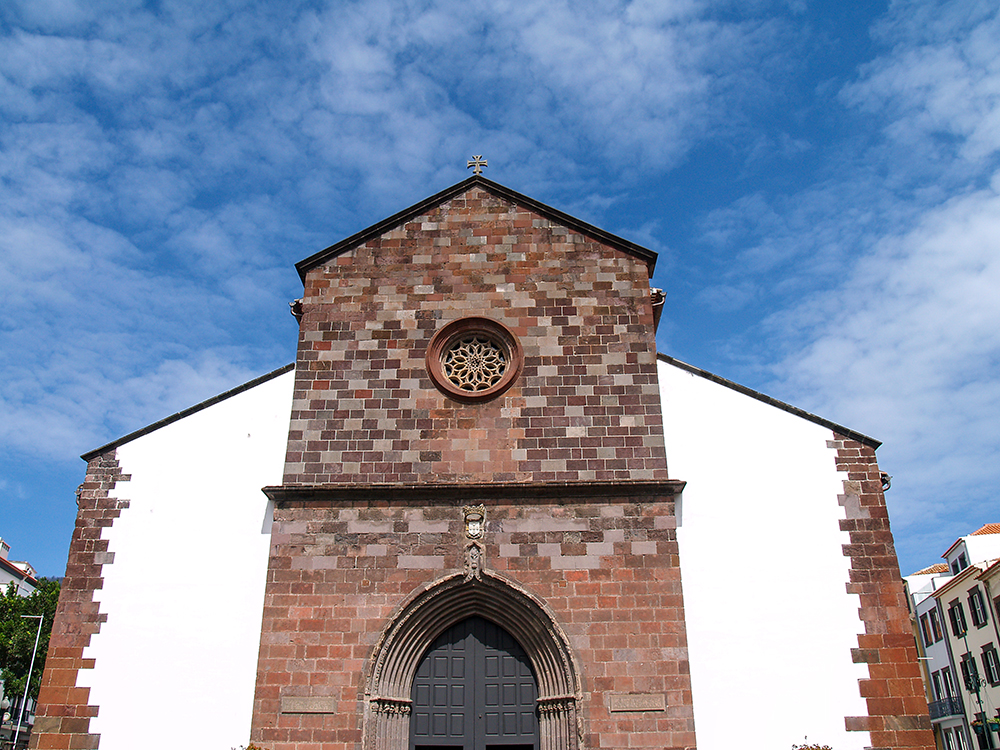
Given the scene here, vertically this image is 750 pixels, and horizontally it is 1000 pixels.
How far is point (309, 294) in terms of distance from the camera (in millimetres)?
11672

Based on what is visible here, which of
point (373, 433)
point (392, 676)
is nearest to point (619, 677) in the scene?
point (392, 676)

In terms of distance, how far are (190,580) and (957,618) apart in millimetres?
28375

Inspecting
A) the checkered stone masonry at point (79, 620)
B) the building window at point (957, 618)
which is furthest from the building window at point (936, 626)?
the checkered stone masonry at point (79, 620)

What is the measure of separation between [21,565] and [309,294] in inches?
1687

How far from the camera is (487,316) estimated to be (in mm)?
11297

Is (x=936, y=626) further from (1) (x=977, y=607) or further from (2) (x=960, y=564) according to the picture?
(1) (x=977, y=607)

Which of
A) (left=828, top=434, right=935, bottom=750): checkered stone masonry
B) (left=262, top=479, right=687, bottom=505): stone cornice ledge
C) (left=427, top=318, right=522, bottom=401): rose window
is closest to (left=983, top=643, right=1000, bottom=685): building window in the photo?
(left=828, top=434, right=935, bottom=750): checkered stone masonry

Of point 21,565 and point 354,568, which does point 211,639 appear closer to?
point 354,568

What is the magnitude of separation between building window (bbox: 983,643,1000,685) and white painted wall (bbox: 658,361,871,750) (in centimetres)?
2031

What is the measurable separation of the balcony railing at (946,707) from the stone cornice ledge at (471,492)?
85.3ft

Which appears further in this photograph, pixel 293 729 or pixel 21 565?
pixel 21 565

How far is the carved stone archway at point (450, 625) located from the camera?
30.0ft

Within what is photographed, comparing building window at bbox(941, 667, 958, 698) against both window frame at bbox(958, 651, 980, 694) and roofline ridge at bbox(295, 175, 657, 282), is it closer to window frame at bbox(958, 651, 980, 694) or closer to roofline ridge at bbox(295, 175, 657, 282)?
window frame at bbox(958, 651, 980, 694)

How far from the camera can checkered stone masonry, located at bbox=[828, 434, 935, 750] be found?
886 centimetres
